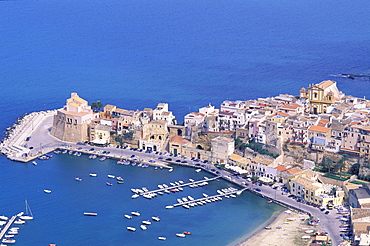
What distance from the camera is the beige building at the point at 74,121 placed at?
3637 inches

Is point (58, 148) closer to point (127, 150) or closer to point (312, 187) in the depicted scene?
point (127, 150)

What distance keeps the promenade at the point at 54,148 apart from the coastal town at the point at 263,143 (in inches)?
3.8

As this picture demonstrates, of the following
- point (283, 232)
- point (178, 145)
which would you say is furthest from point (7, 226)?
point (283, 232)

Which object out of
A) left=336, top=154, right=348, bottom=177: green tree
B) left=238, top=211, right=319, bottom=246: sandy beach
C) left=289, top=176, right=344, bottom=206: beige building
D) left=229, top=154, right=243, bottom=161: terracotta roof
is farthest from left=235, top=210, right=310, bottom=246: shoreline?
left=229, top=154, right=243, bottom=161: terracotta roof

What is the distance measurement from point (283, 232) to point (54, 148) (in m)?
32.5

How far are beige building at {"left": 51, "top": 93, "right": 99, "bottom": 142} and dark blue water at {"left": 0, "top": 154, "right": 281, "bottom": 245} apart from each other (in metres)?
5.72

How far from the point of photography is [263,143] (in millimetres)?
84938

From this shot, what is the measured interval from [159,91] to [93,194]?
37.3 meters

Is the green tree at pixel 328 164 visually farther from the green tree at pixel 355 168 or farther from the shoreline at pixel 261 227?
the shoreline at pixel 261 227

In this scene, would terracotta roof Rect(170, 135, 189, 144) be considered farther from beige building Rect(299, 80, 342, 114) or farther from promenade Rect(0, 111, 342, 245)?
beige building Rect(299, 80, 342, 114)

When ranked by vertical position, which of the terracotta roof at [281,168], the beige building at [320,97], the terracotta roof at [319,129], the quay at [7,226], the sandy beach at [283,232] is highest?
the beige building at [320,97]

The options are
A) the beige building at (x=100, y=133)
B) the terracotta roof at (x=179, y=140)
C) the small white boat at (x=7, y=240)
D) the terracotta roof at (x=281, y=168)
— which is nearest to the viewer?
the small white boat at (x=7, y=240)

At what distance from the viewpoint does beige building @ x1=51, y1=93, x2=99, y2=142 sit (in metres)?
92.4

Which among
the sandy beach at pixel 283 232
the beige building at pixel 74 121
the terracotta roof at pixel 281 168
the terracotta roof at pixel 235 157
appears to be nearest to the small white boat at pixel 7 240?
the sandy beach at pixel 283 232
